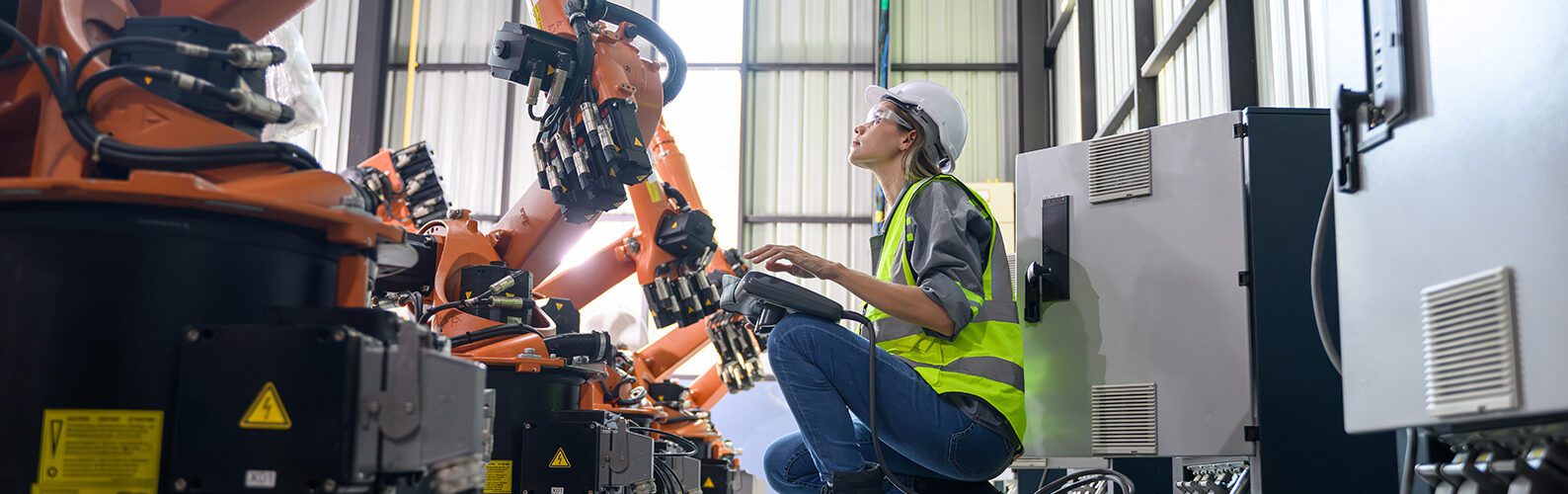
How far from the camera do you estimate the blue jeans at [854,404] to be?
2.48m

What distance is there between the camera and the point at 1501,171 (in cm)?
134

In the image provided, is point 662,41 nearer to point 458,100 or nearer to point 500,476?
point 500,476

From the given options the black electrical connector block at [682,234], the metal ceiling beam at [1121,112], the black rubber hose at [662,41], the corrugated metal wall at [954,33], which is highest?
the corrugated metal wall at [954,33]

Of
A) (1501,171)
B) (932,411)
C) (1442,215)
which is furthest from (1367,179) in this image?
(932,411)

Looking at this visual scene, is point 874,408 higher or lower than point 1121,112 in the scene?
lower

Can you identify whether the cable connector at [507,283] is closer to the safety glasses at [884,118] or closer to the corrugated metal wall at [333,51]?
the safety glasses at [884,118]

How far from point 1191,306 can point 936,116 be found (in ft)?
2.53

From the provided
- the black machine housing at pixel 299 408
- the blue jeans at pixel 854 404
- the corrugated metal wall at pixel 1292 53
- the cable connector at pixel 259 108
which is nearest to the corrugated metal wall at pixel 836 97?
the corrugated metal wall at pixel 1292 53

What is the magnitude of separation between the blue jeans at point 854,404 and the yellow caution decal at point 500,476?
688mm

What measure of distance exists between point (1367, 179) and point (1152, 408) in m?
1.32

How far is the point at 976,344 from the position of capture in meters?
2.64

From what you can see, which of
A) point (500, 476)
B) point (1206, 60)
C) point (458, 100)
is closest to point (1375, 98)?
point (500, 476)

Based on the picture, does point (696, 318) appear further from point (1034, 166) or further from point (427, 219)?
point (1034, 166)

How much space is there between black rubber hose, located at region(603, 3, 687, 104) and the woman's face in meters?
1.19
